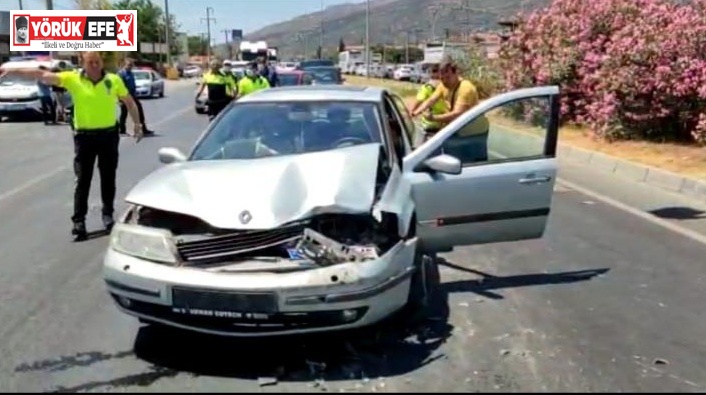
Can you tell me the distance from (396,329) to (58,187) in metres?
7.50

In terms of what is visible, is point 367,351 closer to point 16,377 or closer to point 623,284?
point 16,377

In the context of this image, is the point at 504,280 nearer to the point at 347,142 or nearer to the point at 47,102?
the point at 347,142

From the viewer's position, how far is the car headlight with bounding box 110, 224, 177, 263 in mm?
4457

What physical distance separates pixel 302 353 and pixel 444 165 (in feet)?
5.45

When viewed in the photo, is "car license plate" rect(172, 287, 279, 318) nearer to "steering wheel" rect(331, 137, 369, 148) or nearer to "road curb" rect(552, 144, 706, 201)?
"steering wheel" rect(331, 137, 369, 148)

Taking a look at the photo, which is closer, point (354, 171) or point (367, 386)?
point (367, 386)

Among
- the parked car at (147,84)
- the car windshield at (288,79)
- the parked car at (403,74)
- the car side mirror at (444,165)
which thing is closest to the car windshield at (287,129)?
the car side mirror at (444,165)

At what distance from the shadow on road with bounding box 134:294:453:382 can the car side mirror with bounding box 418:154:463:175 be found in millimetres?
1057

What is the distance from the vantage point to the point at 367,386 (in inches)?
166

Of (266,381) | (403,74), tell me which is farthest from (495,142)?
(403,74)

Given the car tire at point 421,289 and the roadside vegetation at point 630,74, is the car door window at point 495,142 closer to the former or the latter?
the car tire at point 421,289

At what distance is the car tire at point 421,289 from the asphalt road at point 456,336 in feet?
0.32

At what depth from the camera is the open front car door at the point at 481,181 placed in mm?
5727

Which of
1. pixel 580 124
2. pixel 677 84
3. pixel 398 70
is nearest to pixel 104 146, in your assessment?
pixel 677 84
